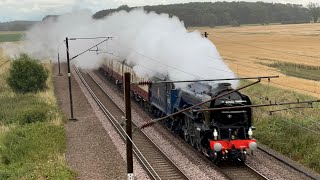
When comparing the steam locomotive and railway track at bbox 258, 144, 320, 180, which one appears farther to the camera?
the steam locomotive

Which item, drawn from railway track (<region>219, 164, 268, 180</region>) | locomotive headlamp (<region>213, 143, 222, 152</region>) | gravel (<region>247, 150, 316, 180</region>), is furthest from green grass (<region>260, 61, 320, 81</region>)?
locomotive headlamp (<region>213, 143, 222, 152</region>)

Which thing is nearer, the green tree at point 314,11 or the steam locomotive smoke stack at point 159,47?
the steam locomotive smoke stack at point 159,47

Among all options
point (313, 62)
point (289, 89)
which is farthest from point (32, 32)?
point (289, 89)

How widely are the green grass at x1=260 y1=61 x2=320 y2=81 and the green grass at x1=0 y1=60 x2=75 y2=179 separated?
27.6 meters

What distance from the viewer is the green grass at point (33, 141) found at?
17.5 metres

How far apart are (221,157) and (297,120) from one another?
286 inches

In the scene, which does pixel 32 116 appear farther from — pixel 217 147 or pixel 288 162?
pixel 288 162

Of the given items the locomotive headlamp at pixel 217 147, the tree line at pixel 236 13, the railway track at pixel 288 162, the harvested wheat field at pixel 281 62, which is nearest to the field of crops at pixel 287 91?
the harvested wheat field at pixel 281 62

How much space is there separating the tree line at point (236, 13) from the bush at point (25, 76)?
72.2 m

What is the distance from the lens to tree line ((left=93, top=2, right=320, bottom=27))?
118688 millimetres

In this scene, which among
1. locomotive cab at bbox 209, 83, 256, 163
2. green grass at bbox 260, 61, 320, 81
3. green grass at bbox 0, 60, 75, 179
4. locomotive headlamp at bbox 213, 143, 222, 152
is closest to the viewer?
green grass at bbox 0, 60, 75, 179

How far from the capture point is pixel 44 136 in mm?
23172

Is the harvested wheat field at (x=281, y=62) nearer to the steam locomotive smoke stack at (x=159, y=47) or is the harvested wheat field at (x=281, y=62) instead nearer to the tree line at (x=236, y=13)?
the steam locomotive smoke stack at (x=159, y=47)

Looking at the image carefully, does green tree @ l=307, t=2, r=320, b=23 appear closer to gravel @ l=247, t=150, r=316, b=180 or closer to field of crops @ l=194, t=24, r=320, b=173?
field of crops @ l=194, t=24, r=320, b=173
